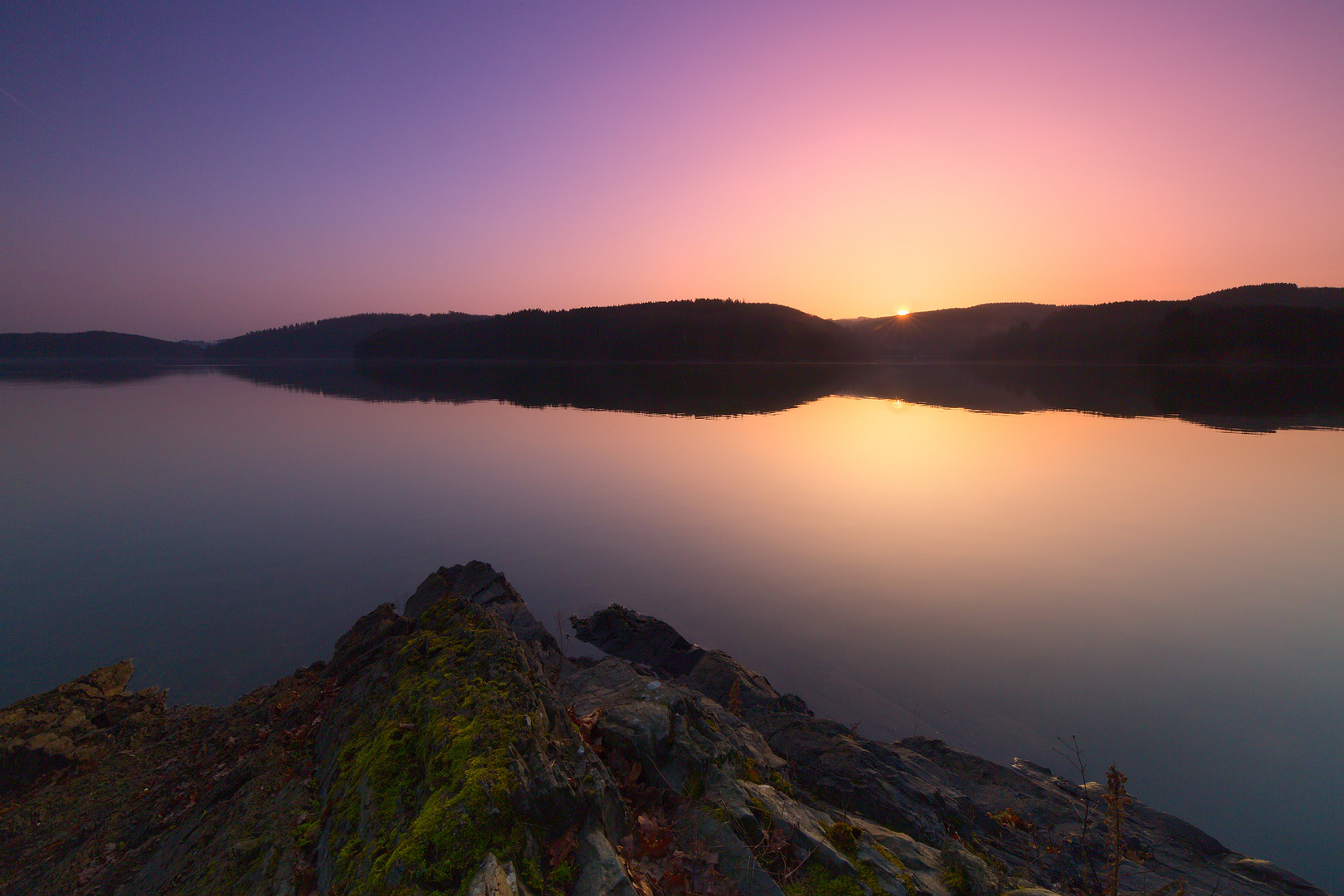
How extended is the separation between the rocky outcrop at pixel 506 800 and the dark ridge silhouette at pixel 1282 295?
21807 centimetres

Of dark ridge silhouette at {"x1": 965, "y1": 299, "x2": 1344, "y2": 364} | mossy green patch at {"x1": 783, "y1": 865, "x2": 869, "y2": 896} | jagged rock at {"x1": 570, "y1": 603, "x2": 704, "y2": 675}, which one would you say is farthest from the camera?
dark ridge silhouette at {"x1": 965, "y1": 299, "x2": 1344, "y2": 364}

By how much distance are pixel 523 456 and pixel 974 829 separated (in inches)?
955

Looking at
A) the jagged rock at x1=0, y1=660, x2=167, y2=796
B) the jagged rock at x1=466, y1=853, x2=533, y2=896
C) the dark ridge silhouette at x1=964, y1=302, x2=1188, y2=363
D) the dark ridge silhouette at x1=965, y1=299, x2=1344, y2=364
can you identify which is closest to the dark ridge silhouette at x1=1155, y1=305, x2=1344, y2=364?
the dark ridge silhouette at x1=965, y1=299, x2=1344, y2=364

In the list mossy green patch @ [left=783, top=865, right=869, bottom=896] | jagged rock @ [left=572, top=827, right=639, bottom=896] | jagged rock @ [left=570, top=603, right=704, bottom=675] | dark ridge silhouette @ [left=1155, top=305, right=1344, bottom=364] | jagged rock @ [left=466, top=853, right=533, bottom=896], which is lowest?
jagged rock @ [left=570, top=603, right=704, bottom=675]

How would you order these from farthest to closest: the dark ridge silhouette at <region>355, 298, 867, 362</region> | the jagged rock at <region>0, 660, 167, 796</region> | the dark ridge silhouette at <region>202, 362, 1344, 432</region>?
1. the dark ridge silhouette at <region>355, 298, 867, 362</region>
2. the dark ridge silhouette at <region>202, 362, 1344, 432</region>
3. the jagged rock at <region>0, 660, 167, 796</region>

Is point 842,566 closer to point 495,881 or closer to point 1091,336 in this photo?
point 495,881

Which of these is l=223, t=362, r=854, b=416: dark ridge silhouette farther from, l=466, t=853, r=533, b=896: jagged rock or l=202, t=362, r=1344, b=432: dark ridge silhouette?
l=466, t=853, r=533, b=896: jagged rock

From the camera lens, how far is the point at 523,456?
90.5ft

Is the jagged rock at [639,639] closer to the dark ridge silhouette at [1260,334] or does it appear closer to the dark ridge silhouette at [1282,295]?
the dark ridge silhouette at [1260,334]

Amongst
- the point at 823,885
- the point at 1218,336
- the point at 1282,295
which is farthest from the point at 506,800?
the point at 1282,295

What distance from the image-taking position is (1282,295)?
17038 centimetres

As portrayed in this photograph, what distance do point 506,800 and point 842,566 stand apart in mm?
12087

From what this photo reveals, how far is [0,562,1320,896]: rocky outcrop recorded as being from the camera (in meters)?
3.59

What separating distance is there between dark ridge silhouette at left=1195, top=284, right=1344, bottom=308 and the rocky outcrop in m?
218
